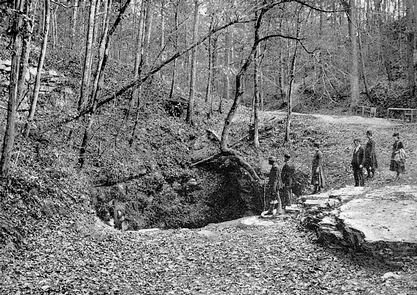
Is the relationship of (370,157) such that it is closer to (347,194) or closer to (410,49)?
(347,194)

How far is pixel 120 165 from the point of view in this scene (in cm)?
1465

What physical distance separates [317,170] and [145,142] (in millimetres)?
8268

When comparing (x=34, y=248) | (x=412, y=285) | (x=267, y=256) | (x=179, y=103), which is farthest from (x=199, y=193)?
(x=412, y=285)

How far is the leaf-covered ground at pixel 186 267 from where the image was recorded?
20.9ft

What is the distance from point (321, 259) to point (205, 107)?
17.2 meters

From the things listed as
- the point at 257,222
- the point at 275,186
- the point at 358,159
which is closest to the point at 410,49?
the point at 358,159

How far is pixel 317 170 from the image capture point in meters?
12.8

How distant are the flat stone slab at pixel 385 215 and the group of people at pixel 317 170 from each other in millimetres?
2261

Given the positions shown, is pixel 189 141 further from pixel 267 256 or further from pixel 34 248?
pixel 34 248

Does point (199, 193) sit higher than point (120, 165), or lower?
lower

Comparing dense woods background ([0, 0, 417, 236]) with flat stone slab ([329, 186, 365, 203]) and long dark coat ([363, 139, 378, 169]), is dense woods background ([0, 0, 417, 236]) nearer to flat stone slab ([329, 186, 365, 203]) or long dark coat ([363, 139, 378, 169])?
long dark coat ([363, 139, 378, 169])

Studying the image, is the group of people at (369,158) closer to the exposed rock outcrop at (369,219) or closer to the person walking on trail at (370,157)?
the person walking on trail at (370,157)

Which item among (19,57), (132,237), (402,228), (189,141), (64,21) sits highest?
(64,21)

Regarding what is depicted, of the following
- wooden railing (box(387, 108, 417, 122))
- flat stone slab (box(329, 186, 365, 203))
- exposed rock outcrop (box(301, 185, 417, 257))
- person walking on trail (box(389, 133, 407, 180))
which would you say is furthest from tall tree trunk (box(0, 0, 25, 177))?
wooden railing (box(387, 108, 417, 122))
